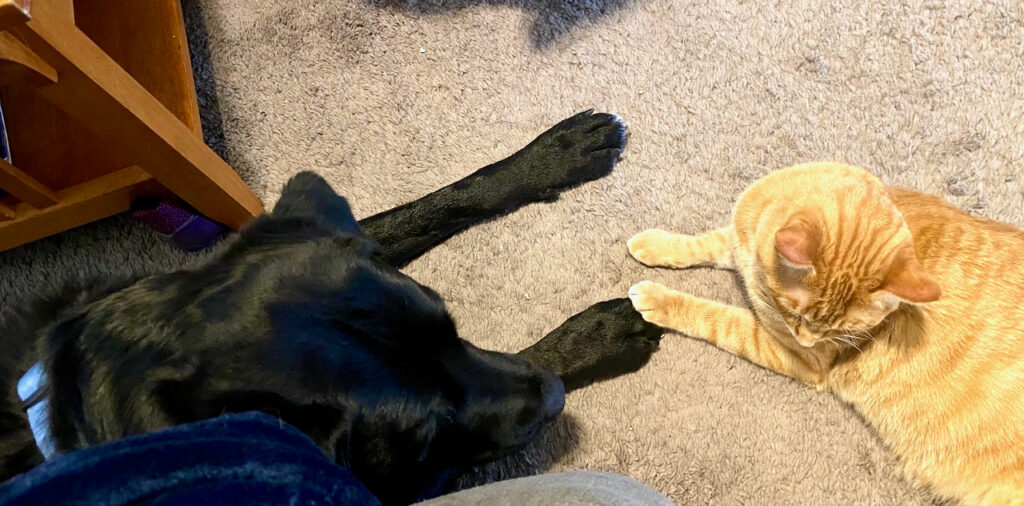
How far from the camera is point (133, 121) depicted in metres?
1.00

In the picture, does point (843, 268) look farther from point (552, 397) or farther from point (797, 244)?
point (552, 397)

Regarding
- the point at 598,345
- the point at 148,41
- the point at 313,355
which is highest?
the point at 148,41

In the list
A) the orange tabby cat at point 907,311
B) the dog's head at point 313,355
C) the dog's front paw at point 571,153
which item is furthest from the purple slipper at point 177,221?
the orange tabby cat at point 907,311

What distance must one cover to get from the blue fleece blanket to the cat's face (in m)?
0.68

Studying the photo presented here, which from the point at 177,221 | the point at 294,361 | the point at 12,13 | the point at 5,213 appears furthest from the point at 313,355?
the point at 5,213

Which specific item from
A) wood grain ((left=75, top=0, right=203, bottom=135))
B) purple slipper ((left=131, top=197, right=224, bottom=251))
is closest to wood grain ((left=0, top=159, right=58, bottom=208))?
purple slipper ((left=131, top=197, right=224, bottom=251))

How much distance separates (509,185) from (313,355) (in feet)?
2.24

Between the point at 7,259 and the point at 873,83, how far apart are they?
1.92m

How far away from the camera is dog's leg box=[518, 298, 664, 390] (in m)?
1.19

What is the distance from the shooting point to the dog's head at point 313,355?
2.27ft

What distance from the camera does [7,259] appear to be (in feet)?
4.50

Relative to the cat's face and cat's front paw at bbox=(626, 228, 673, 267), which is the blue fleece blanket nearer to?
the cat's face

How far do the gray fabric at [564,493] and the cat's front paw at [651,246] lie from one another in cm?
52

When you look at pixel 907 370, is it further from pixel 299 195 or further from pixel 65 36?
A: pixel 65 36
